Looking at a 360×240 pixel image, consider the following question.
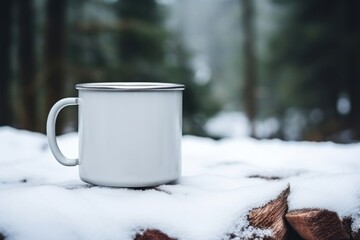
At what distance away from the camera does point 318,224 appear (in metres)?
0.65

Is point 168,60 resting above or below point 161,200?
above

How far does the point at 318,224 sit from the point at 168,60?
6.88 meters

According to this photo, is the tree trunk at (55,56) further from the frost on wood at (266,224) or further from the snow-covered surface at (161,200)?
the frost on wood at (266,224)

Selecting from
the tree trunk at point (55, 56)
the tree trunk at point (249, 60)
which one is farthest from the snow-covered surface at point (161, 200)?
the tree trunk at point (249, 60)

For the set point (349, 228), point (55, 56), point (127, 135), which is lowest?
point (349, 228)

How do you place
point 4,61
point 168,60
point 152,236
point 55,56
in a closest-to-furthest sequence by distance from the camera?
point 152,236 → point 55,56 → point 4,61 → point 168,60

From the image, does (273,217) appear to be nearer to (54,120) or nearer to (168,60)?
(54,120)

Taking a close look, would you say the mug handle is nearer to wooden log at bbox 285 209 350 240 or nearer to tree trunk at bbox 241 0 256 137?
wooden log at bbox 285 209 350 240

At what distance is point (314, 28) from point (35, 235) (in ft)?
25.0

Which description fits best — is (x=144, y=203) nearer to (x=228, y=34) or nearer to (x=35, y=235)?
(x=35, y=235)

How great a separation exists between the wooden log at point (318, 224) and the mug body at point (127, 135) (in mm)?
247

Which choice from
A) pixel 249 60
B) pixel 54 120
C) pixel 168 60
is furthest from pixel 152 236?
pixel 249 60

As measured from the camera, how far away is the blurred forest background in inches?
205

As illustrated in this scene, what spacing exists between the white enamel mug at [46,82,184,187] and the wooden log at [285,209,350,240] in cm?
25
